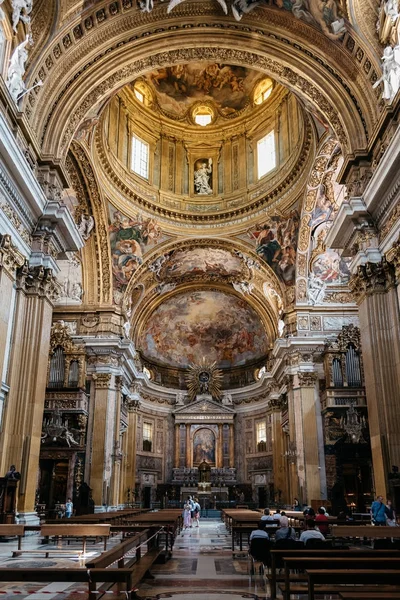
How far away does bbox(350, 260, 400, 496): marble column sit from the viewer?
38.4ft

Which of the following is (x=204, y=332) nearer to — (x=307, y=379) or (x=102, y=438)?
(x=307, y=379)

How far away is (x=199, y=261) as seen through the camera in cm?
2753

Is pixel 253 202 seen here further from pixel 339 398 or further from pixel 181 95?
pixel 339 398

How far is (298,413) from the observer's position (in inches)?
877

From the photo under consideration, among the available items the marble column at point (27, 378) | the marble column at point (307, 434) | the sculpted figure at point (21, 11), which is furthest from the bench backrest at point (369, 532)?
the marble column at point (307, 434)

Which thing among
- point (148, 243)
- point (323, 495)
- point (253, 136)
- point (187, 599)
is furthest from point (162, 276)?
point (187, 599)

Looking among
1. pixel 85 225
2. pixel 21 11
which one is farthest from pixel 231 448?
pixel 21 11

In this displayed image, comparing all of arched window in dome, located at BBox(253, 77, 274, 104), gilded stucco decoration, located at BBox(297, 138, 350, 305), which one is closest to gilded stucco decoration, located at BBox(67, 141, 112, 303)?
gilded stucco decoration, located at BBox(297, 138, 350, 305)

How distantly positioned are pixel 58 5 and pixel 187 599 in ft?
43.0

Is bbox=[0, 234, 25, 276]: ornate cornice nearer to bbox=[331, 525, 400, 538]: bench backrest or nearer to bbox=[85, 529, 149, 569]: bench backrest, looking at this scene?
bbox=[85, 529, 149, 569]: bench backrest

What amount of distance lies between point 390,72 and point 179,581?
10.9m

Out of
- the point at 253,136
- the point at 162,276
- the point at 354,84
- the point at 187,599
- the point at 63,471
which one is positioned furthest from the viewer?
the point at 162,276

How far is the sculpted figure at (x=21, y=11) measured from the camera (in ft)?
38.0

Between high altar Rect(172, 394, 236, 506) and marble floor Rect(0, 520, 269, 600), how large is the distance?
22585 millimetres
